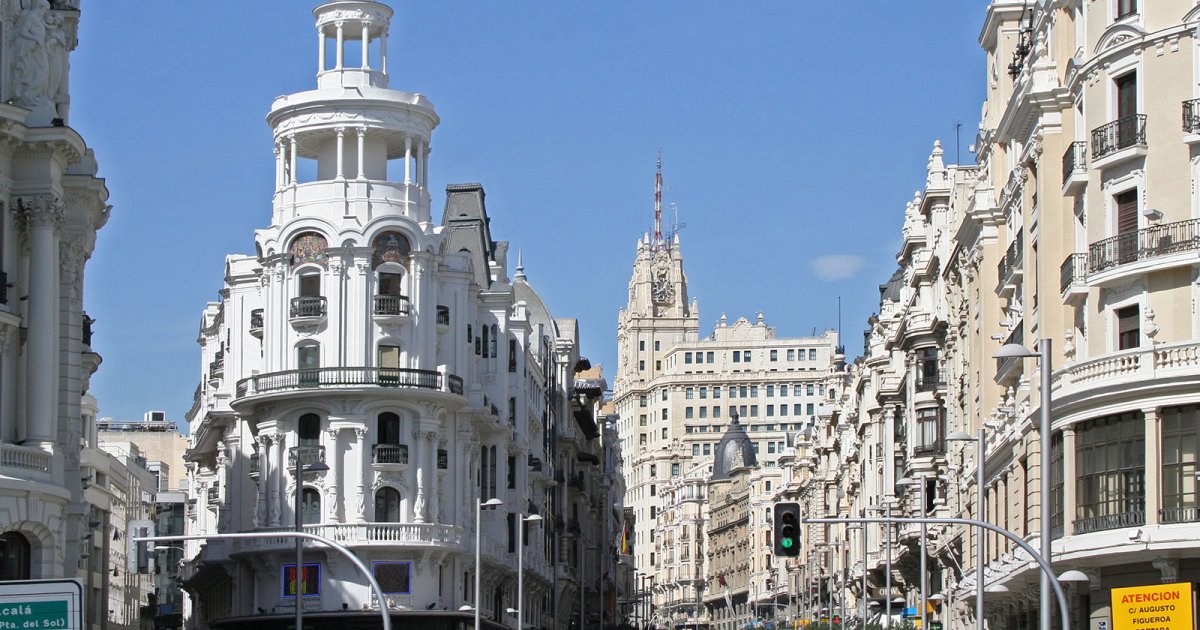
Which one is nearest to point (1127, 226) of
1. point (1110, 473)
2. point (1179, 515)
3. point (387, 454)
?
point (1110, 473)

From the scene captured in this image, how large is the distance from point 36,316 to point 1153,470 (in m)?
26.1

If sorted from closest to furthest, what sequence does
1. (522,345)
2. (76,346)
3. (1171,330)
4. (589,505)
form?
(1171,330) → (76,346) → (522,345) → (589,505)

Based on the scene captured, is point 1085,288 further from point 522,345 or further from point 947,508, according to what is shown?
point 522,345

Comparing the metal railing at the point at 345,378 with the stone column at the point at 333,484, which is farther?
the metal railing at the point at 345,378

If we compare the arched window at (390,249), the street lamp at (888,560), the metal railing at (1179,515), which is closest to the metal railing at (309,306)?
the arched window at (390,249)

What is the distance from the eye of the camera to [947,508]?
269 ft

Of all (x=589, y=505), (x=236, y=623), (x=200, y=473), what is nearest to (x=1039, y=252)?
(x=236, y=623)

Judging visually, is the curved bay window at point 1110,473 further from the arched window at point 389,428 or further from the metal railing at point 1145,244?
the arched window at point 389,428

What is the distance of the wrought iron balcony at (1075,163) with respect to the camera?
173 ft

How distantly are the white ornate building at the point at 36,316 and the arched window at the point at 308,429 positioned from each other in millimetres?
24490

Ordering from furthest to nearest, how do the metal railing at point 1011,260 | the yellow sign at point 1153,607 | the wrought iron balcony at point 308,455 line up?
the wrought iron balcony at point 308,455 → the metal railing at point 1011,260 → the yellow sign at point 1153,607

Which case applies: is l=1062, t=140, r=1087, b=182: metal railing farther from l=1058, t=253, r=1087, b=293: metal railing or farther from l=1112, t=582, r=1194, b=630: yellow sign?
l=1112, t=582, r=1194, b=630: yellow sign

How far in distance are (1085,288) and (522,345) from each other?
46.2m

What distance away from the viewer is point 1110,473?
4925cm
